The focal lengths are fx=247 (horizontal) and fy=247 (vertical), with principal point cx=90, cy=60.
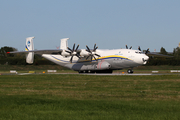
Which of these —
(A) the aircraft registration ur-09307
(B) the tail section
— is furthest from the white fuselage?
(B) the tail section

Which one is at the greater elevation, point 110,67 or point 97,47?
point 97,47

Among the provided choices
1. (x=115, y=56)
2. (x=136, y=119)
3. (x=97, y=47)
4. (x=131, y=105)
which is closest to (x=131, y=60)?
(x=115, y=56)

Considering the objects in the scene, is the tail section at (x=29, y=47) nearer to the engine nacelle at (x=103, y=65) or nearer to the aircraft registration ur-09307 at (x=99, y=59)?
the aircraft registration ur-09307 at (x=99, y=59)

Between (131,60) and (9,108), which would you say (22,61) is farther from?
(9,108)

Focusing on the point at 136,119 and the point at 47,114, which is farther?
the point at 47,114

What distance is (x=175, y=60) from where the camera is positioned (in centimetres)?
7494

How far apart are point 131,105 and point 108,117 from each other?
2661mm

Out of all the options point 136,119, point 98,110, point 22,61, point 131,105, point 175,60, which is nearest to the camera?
point 136,119

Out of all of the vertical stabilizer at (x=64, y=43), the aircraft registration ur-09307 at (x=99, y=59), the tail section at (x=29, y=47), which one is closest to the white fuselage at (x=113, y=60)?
the aircraft registration ur-09307 at (x=99, y=59)

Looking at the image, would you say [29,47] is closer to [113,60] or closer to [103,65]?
[103,65]

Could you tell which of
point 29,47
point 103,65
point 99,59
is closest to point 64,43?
point 29,47

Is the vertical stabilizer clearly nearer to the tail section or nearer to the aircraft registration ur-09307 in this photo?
the aircraft registration ur-09307

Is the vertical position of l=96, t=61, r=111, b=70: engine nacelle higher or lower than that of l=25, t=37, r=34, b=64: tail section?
lower

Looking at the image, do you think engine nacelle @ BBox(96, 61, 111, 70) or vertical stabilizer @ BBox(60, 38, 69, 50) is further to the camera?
vertical stabilizer @ BBox(60, 38, 69, 50)
